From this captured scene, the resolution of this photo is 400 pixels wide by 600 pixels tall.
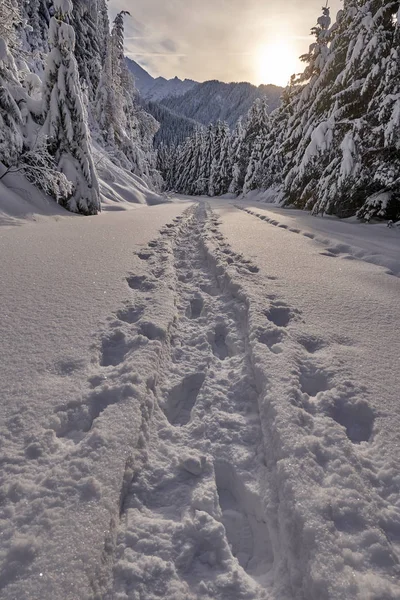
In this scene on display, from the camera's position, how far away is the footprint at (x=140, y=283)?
3.96 m

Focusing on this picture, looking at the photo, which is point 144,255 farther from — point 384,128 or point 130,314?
point 384,128

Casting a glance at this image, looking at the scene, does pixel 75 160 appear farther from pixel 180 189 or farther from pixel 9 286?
pixel 180 189

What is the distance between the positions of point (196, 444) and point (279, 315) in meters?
1.77

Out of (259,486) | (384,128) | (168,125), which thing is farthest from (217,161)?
(168,125)

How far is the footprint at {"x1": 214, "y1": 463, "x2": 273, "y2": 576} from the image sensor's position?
1387 millimetres

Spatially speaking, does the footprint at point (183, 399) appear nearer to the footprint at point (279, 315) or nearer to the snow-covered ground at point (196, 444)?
the snow-covered ground at point (196, 444)

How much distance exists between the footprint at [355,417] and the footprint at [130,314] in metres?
1.83

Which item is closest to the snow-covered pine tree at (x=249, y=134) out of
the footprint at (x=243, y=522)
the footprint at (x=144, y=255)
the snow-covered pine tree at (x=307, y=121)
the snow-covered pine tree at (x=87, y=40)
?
the snow-covered pine tree at (x=307, y=121)

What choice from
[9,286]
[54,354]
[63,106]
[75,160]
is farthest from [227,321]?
[63,106]

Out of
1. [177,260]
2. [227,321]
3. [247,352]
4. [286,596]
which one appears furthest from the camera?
[177,260]

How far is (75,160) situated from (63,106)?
1.69 meters

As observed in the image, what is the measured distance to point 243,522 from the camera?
1.55 metres

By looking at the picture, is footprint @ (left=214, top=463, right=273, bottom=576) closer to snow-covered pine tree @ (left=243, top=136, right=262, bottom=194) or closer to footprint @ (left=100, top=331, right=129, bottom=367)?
footprint @ (left=100, top=331, right=129, bottom=367)

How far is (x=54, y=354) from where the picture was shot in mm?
2350
